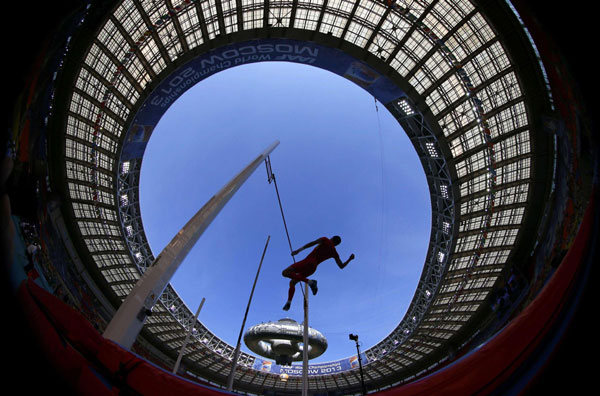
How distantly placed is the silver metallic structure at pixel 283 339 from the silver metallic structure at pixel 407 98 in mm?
15773

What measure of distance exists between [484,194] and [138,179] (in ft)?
99.7

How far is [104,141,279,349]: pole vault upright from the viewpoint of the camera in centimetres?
545

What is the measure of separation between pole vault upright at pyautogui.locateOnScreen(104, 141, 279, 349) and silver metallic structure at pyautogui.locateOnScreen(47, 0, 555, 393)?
14707 mm

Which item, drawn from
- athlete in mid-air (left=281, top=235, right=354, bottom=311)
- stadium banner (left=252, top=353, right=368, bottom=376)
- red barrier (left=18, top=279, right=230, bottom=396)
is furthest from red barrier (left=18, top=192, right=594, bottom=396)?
stadium banner (left=252, top=353, right=368, bottom=376)

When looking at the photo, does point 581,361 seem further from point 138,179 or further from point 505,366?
point 138,179

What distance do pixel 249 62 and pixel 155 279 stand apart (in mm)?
20286

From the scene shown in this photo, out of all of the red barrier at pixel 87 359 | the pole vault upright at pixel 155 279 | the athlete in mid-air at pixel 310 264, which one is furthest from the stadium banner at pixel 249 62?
the red barrier at pixel 87 359

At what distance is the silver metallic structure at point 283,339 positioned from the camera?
35.0m

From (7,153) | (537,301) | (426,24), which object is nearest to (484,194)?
(426,24)

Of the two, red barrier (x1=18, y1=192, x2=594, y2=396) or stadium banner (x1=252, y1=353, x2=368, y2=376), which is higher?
stadium banner (x1=252, y1=353, x2=368, y2=376)

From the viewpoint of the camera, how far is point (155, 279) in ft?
20.7

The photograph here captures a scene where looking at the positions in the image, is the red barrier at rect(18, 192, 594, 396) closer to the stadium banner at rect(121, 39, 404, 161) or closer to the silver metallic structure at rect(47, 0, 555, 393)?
the silver metallic structure at rect(47, 0, 555, 393)

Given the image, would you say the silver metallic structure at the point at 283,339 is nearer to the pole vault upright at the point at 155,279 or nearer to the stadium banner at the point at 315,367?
the stadium banner at the point at 315,367

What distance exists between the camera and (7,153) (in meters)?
2.15
